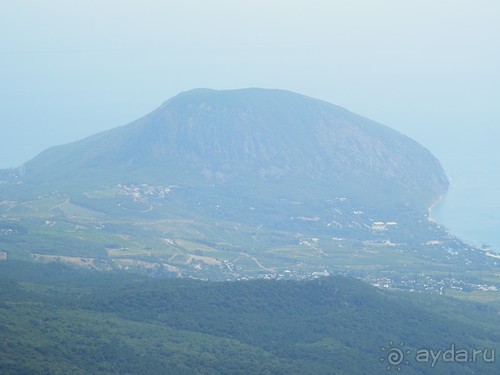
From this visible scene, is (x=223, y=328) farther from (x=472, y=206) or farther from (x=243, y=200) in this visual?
(x=472, y=206)

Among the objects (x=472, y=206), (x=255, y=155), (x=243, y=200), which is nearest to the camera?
(x=243, y=200)

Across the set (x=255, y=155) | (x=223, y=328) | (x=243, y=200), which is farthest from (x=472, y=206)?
(x=223, y=328)

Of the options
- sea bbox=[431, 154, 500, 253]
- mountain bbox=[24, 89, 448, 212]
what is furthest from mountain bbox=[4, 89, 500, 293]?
sea bbox=[431, 154, 500, 253]

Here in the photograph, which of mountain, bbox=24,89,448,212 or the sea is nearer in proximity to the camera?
the sea

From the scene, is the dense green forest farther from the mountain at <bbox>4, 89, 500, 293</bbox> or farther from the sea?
the sea

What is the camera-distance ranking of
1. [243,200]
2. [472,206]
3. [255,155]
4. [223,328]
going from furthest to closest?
1. [255,155]
2. [472,206]
3. [243,200]
4. [223,328]

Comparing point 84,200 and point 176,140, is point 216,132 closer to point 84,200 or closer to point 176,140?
point 176,140
